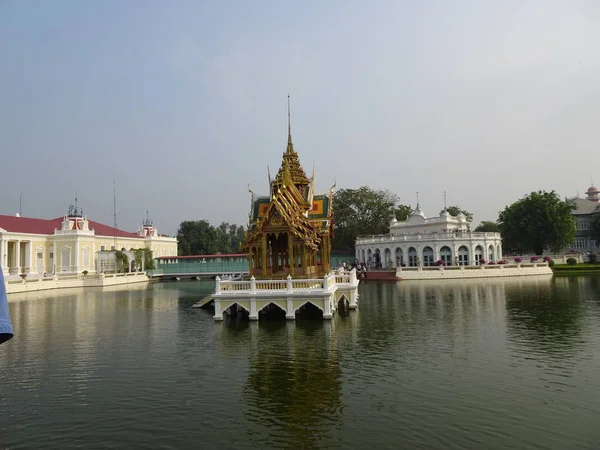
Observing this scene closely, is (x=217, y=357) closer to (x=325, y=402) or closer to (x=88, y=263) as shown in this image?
(x=325, y=402)

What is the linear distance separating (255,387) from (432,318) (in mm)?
12315

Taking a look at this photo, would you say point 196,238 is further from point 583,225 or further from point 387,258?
point 583,225

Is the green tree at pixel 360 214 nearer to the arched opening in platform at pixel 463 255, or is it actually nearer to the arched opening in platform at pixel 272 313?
the arched opening in platform at pixel 463 255

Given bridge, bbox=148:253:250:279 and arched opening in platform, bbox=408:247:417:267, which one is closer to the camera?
arched opening in platform, bbox=408:247:417:267

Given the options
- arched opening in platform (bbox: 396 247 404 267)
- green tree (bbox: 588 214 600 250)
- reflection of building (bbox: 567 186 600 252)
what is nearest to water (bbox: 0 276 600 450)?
arched opening in platform (bbox: 396 247 404 267)

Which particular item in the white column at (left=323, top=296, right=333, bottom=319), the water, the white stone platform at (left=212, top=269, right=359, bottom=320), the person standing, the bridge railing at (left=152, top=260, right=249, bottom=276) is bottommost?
the water

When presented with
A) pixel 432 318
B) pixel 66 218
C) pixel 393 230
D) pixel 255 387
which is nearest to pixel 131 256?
pixel 66 218

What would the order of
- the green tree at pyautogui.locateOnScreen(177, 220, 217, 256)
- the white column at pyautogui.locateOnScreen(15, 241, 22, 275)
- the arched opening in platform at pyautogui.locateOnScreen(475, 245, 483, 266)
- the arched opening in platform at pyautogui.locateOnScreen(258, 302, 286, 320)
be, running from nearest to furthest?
the arched opening in platform at pyautogui.locateOnScreen(258, 302, 286, 320), the arched opening in platform at pyautogui.locateOnScreen(475, 245, 483, 266), the white column at pyautogui.locateOnScreen(15, 241, 22, 275), the green tree at pyautogui.locateOnScreen(177, 220, 217, 256)

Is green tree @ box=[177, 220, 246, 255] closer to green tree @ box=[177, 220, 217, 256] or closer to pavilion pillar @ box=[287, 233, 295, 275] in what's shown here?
green tree @ box=[177, 220, 217, 256]

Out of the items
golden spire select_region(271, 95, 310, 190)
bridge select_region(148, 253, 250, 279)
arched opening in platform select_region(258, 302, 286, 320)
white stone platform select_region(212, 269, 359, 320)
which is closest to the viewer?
white stone platform select_region(212, 269, 359, 320)

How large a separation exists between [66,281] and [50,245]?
17023mm

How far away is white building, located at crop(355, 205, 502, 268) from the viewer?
5412 centimetres

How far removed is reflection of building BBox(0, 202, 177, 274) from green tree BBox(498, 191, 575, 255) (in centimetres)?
5827

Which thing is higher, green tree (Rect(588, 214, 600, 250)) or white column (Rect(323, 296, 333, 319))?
green tree (Rect(588, 214, 600, 250))
